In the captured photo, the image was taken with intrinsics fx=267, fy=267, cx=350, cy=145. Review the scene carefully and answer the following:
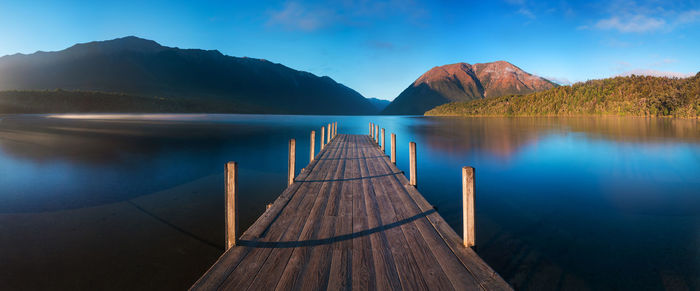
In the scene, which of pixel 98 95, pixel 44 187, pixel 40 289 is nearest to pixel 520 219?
pixel 40 289

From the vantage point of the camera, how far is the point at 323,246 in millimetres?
3703

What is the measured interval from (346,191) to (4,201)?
10.4 meters

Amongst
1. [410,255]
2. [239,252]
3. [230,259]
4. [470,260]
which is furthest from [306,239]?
[470,260]

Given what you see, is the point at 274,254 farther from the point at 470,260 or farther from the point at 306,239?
the point at 470,260

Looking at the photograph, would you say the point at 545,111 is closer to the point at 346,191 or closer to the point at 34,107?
the point at 346,191

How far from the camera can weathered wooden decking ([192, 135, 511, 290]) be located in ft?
9.32

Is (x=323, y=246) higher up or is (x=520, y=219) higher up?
(x=323, y=246)

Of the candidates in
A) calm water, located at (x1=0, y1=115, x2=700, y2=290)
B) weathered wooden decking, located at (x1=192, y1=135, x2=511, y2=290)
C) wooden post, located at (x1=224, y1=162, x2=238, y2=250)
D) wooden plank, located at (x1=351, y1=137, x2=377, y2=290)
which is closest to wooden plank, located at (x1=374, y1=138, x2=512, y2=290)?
weathered wooden decking, located at (x1=192, y1=135, x2=511, y2=290)

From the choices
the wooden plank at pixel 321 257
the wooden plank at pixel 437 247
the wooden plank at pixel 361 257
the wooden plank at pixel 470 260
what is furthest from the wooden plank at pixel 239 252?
the wooden plank at pixel 470 260

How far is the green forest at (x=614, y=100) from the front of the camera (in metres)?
61.0

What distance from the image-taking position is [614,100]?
76.8m

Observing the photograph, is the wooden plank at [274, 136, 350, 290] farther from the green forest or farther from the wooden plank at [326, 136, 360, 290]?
the green forest

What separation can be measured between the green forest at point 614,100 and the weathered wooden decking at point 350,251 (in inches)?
3445

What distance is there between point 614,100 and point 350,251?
107 meters
